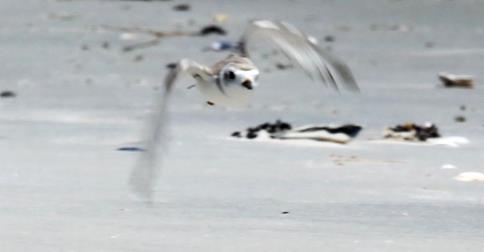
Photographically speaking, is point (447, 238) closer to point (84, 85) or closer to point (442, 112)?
point (442, 112)

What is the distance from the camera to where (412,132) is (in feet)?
26.4

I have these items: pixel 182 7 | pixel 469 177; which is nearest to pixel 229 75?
pixel 469 177

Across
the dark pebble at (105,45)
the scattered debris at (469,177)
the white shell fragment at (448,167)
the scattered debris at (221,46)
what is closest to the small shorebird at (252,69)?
the scattered debris at (469,177)

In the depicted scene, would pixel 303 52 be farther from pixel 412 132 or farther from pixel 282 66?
pixel 282 66

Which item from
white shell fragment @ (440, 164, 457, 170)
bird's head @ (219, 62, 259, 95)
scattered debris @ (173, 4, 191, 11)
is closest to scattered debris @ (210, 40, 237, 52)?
scattered debris @ (173, 4, 191, 11)

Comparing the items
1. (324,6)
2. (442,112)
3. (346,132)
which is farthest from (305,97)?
(324,6)

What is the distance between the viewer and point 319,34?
12.3 m

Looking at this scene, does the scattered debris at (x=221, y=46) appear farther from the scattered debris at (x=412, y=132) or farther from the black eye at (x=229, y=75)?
the black eye at (x=229, y=75)

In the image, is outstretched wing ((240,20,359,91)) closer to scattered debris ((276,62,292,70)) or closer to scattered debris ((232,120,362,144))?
scattered debris ((232,120,362,144))

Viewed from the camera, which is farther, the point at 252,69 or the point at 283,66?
the point at 283,66

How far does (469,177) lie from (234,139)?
54.6 inches

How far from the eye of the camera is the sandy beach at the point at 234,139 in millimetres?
5508

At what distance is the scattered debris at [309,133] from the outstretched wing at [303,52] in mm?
2225

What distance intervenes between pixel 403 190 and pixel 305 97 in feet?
9.69
